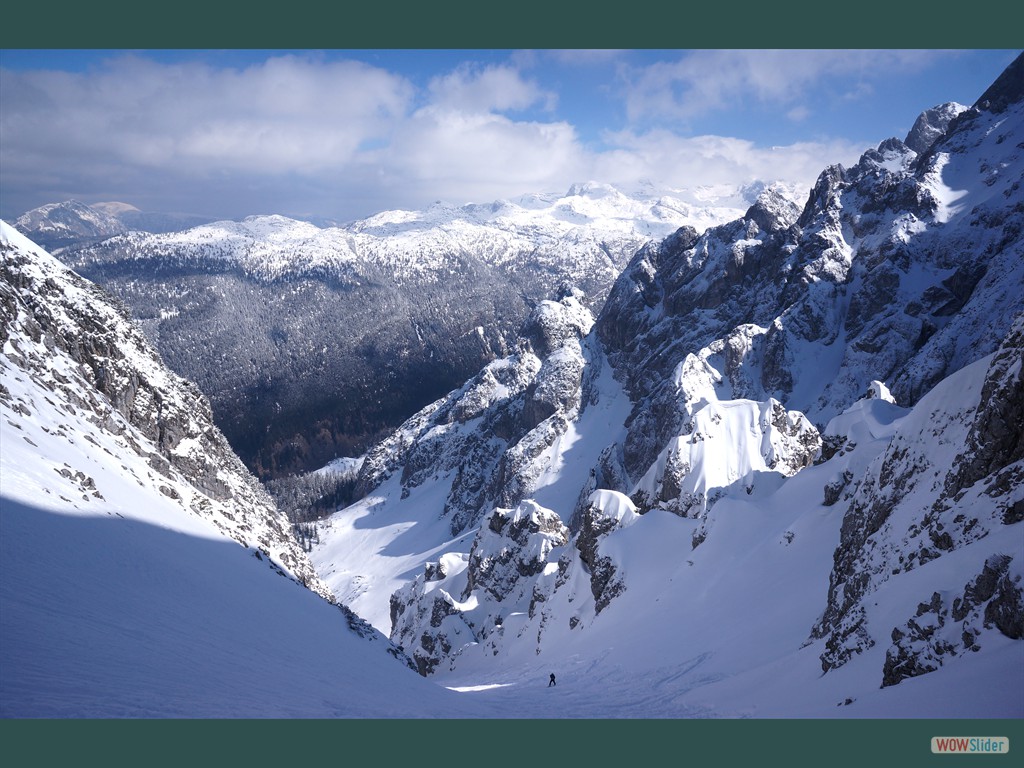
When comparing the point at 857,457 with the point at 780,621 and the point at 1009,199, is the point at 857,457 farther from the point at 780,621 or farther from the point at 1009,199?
the point at 1009,199

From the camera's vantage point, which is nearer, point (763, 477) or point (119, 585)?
point (119, 585)

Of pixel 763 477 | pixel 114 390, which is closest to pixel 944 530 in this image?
pixel 763 477

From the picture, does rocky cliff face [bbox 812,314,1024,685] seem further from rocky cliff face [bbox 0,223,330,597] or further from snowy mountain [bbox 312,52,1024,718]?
rocky cliff face [bbox 0,223,330,597]

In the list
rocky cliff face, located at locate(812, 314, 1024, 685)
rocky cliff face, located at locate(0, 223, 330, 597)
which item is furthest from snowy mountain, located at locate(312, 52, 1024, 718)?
rocky cliff face, located at locate(0, 223, 330, 597)

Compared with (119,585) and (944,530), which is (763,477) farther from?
(119,585)

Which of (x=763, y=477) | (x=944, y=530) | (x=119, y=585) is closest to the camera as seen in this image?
(x=944, y=530)

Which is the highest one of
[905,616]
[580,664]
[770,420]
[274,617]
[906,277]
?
[906,277]

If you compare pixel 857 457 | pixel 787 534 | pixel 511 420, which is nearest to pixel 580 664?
pixel 787 534
